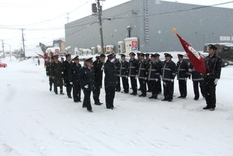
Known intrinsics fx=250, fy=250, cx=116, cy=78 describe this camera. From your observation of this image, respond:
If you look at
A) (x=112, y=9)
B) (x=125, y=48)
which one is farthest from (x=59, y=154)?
(x=112, y=9)

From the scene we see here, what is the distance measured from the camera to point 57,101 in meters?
9.80

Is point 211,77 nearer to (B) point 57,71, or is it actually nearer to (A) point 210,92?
(A) point 210,92

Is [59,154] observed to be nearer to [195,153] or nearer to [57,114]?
[195,153]

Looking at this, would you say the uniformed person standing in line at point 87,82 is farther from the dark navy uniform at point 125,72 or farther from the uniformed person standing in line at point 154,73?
the dark navy uniform at point 125,72

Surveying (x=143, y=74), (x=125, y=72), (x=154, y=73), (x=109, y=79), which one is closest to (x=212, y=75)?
(x=154, y=73)

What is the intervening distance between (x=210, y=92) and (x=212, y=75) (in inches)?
20.8

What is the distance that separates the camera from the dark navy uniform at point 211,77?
7402mm

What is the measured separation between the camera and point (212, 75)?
7.48 meters

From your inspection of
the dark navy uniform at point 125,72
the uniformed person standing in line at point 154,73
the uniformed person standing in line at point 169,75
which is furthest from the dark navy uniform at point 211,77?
the dark navy uniform at point 125,72

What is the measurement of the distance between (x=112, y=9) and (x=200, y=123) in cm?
3456

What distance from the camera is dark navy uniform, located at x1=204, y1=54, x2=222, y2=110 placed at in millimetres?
7402

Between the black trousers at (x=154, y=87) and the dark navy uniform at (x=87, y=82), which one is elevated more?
the dark navy uniform at (x=87, y=82)

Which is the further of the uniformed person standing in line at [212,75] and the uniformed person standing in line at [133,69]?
the uniformed person standing in line at [133,69]

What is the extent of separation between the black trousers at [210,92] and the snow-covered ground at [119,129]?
0.28 meters
